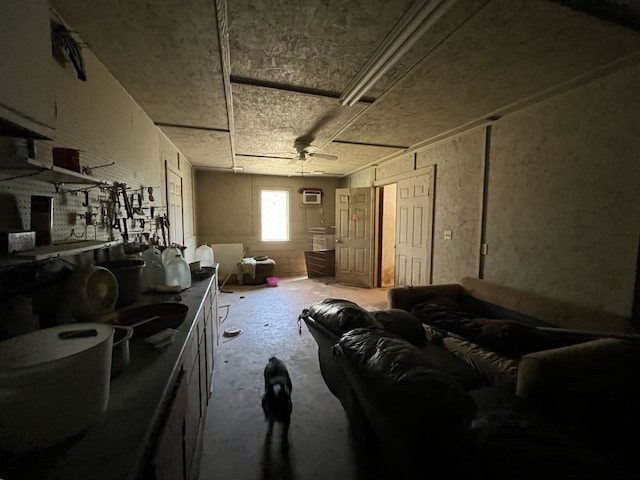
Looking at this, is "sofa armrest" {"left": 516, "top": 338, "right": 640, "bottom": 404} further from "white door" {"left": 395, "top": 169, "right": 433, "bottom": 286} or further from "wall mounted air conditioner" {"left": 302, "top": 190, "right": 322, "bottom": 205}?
"wall mounted air conditioner" {"left": 302, "top": 190, "right": 322, "bottom": 205}

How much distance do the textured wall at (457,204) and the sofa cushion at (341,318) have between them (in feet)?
7.24

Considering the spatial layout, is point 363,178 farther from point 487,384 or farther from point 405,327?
point 487,384

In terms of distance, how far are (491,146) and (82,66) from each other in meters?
3.67

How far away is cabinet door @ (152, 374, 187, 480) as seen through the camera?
2.39ft

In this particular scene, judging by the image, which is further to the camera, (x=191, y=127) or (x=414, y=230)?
(x=414, y=230)

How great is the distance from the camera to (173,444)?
2.88 feet

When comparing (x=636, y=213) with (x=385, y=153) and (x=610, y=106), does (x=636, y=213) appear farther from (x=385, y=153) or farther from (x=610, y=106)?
(x=385, y=153)

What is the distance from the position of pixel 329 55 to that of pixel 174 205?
3.05 metres

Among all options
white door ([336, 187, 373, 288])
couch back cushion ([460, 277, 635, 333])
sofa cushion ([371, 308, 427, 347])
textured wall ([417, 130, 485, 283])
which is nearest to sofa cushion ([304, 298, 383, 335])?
sofa cushion ([371, 308, 427, 347])

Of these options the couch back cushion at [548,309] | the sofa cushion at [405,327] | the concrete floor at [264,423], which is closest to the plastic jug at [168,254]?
the concrete floor at [264,423]

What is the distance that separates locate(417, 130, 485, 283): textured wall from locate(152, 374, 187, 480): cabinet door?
326 centimetres

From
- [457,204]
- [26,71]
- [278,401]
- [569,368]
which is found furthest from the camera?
[457,204]

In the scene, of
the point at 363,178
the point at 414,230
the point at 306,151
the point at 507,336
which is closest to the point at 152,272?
the point at 507,336

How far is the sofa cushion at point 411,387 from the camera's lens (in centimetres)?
80
